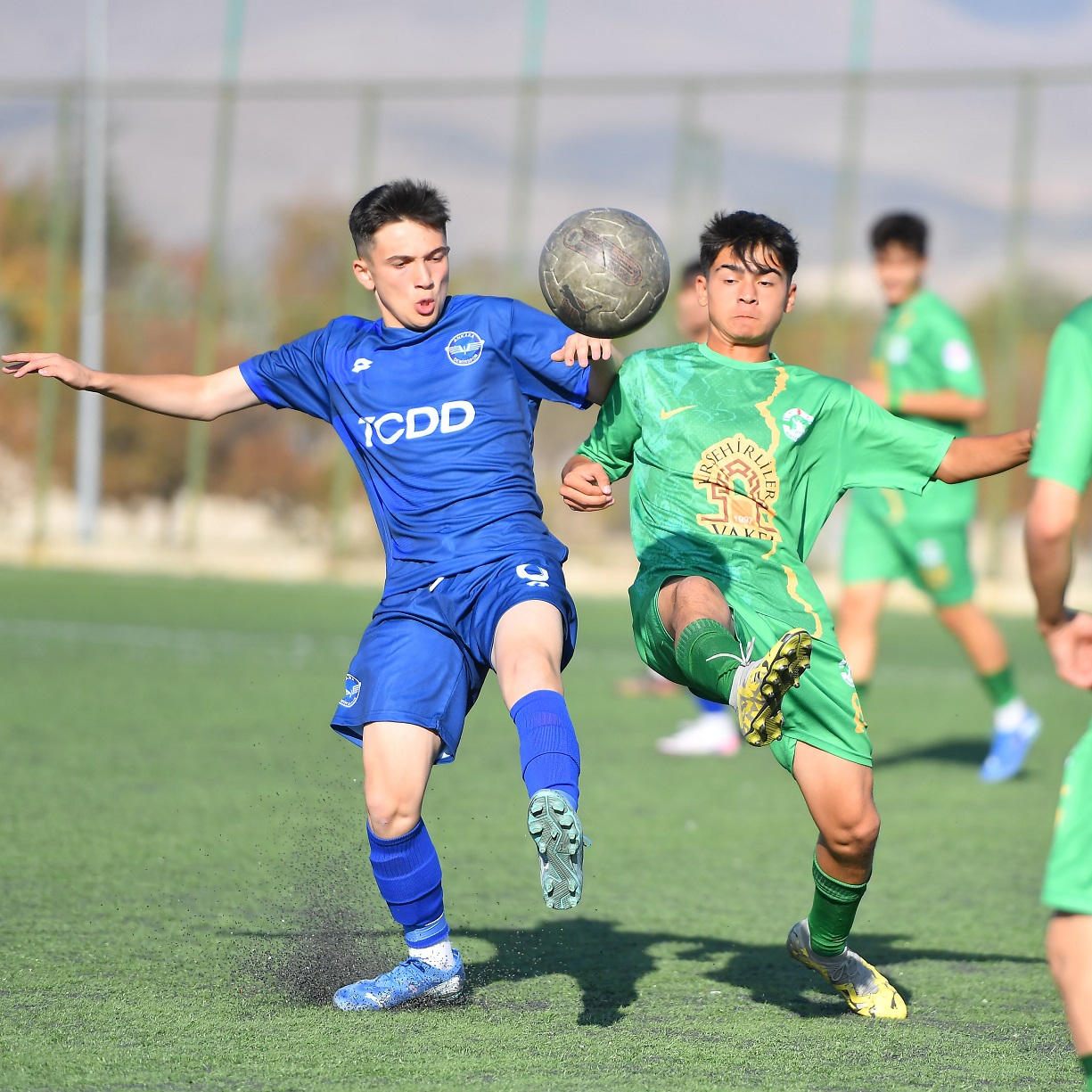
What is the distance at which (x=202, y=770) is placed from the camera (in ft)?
23.9

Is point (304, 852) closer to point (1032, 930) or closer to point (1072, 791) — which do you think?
point (1032, 930)

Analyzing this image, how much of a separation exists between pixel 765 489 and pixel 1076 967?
5.69 ft

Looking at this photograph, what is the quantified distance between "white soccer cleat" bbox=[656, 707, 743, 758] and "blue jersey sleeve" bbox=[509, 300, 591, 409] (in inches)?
171

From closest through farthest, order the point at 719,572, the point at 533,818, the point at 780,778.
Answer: the point at 533,818 < the point at 719,572 < the point at 780,778

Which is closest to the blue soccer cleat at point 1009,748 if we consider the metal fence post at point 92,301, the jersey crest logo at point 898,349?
the jersey crest logo at point 898,349

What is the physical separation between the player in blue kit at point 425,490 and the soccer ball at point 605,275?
8cm

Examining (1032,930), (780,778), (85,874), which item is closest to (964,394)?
(780,778)

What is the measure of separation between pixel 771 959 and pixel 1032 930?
974mm

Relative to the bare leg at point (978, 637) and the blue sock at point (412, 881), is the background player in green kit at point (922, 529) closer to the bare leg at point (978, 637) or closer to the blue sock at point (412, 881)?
the bare leg at point (978, 637)

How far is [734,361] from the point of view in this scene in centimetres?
425

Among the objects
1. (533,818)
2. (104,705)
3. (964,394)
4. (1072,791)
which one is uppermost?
(964,394)

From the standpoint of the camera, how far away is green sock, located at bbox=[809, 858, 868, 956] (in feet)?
13.3

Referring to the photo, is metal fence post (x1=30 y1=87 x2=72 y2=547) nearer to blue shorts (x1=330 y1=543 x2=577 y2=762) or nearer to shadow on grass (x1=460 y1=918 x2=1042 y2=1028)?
shadow on grass (x1=460 y1=918 x2=1042 y2=1028)

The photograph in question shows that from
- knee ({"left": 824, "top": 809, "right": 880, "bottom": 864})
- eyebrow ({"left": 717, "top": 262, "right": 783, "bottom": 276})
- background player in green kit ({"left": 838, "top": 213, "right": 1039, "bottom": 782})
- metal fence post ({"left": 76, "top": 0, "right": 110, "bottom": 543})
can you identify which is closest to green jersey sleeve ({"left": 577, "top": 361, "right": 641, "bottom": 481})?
eyebrow ({"left": 717, "top": 262, "right": 783, "bottom": 276})
